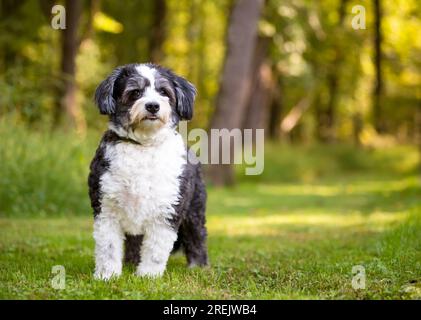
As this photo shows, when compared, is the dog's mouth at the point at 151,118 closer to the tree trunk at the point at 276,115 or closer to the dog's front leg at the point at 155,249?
the dog's front leg at the point at 155,249

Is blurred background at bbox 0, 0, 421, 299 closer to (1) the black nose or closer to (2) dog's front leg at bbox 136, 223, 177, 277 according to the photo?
(2) dog's front leg at bbox 136, 223, 177, 277

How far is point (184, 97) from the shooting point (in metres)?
5.88

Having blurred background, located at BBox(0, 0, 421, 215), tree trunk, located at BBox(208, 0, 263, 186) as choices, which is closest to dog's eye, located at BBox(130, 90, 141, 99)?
blurred background, located at BBox(0, 0, 421, 215)

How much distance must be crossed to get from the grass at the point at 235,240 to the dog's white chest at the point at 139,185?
0.51 metres

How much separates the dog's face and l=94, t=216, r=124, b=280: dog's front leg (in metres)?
0.79

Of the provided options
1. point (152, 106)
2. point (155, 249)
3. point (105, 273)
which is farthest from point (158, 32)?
point (105, 273)

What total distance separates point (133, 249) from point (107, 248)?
41.0 inches

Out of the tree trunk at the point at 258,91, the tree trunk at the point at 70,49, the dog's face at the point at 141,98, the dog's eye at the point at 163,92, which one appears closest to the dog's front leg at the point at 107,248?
the dog's face at the point at 141,98

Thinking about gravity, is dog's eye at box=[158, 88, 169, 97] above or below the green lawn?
above

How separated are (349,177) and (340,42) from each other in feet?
18.7

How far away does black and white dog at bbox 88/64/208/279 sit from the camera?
5484 mm

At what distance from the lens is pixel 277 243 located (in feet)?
28.7

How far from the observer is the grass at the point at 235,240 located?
16.4 ft
